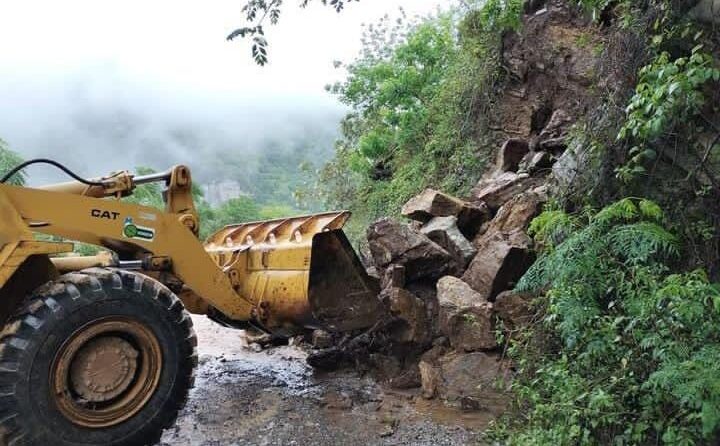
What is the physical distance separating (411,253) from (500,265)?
3.14 feet

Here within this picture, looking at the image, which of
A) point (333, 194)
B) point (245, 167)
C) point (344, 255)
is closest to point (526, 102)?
point (344, 255)

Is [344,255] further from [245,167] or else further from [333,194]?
[245,167]

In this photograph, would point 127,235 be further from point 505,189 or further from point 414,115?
point 414,115

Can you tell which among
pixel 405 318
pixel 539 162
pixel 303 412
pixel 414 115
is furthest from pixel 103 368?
pixel 414 115

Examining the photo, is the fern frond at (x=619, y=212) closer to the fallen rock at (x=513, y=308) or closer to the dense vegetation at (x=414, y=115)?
the fallen rock at (x=513, y=308)

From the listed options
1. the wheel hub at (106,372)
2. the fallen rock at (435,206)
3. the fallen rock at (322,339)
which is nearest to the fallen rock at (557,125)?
the fallen rock at (435,206)

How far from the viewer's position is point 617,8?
5.64 m

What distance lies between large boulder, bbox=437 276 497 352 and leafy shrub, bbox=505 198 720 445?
59 cm

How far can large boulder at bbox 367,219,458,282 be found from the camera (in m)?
5.87

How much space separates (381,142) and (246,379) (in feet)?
→ 22.8

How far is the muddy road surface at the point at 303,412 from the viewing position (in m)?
4.20

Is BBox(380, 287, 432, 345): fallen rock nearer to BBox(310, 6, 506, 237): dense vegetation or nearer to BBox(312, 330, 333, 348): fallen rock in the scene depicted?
BBox(312, 330, 333, 348): fallen rock

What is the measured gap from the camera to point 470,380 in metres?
4.84

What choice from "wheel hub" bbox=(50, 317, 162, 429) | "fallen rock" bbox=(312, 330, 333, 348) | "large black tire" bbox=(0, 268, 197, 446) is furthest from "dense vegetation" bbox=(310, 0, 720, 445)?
"wheel hub" bbox=(50, 317, 162, 429)
